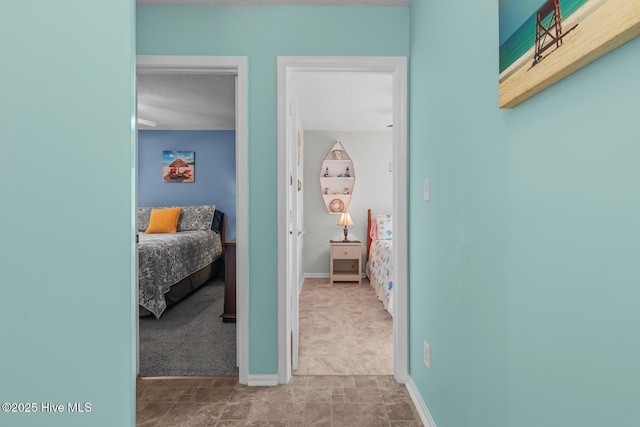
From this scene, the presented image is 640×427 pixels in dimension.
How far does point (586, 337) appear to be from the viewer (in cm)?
71

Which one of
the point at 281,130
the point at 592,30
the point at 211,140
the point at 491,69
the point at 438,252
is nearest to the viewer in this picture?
the point at 592,30

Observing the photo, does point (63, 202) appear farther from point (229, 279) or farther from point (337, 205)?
point (337, 205)

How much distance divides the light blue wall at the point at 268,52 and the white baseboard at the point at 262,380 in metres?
0.03


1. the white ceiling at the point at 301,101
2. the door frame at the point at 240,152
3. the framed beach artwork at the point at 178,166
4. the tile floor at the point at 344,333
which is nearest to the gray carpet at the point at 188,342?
the door frame at the point at 240,152

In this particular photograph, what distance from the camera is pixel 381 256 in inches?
167

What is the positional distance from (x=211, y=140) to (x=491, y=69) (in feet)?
17.7

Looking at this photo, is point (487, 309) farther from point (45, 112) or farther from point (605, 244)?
point (45, 112)

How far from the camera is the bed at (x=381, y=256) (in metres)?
3.68

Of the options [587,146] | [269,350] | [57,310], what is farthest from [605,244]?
[269,350]

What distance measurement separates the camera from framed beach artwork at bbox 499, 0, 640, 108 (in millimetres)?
597

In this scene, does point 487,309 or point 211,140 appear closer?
point 487,309

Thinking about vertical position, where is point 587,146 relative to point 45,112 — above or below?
below

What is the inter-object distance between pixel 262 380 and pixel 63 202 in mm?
1564

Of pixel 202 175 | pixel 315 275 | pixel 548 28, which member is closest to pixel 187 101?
pixel 202 175
